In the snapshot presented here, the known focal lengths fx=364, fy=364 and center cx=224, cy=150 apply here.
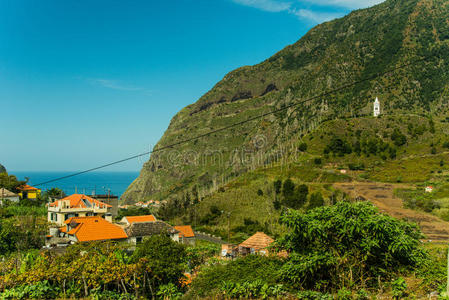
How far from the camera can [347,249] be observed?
9211 mm

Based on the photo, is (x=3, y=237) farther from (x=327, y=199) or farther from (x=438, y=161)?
(x=438, y=161)

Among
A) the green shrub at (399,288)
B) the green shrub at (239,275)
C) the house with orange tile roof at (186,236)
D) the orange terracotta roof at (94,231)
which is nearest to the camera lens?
the green shrub at (399,288)

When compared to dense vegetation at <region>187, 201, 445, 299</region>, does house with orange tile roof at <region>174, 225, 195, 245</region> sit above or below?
below

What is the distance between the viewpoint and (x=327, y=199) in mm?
52781

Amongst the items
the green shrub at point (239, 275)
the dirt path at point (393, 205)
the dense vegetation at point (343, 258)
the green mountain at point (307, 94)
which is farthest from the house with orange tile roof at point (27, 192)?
the dense vegetation at point (343, 258)

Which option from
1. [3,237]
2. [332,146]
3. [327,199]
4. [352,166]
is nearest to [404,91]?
[332,146]

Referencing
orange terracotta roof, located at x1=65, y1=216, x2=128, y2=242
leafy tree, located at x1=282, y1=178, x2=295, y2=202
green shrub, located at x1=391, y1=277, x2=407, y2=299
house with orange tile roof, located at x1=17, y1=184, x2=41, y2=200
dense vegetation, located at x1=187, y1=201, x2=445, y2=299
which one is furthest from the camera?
leafy tree, located at x1=282, y1=178, x2=295, y2=202

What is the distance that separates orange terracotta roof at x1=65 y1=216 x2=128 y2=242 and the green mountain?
46.6 metres

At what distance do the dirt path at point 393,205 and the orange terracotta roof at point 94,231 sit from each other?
25.1 metres

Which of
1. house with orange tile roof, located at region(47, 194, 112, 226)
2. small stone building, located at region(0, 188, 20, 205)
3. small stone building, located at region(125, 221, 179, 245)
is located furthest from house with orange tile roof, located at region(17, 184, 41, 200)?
small stone building, located at region(125, 221, 179, 245)

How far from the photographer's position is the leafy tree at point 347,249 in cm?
883

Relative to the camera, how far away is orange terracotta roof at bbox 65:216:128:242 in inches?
990

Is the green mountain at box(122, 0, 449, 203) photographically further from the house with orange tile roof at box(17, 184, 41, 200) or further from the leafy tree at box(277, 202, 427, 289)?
the leafy tree at box(277, 202, 427, 289)

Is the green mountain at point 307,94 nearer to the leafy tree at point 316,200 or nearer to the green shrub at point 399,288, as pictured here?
the leafy tree at point 316,200
